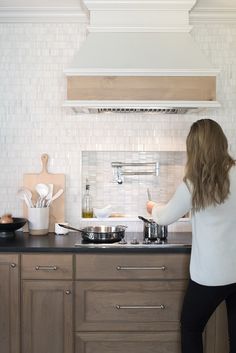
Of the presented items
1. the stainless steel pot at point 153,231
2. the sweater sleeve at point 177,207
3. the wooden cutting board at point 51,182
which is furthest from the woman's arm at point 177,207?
the wooden cutting board at point 51,182

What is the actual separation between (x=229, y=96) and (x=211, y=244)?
4.51 feet

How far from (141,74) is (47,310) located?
1.51 m

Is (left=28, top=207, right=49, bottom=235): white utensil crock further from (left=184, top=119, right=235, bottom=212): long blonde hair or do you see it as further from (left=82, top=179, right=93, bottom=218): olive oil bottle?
(left=184, top=119, right=235, bottom=212): long blonde hair

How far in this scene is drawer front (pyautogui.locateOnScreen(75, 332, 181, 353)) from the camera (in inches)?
96.5

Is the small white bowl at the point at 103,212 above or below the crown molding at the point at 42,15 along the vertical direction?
below

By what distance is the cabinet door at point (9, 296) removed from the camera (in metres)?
2.42

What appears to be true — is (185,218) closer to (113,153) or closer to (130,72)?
(113,153)

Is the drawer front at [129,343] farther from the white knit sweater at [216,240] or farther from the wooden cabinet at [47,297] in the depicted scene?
the white knit sweater at [216,240]

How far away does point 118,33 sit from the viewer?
2678mm


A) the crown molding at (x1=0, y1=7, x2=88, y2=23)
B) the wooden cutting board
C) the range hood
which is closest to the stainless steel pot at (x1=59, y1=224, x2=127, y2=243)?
the wooden cutting board

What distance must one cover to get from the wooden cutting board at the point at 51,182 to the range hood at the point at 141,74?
618 mm

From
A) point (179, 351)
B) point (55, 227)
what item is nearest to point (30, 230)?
point (55, 227)

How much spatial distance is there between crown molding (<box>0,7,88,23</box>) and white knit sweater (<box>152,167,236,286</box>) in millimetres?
1576

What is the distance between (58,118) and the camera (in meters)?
3.03
